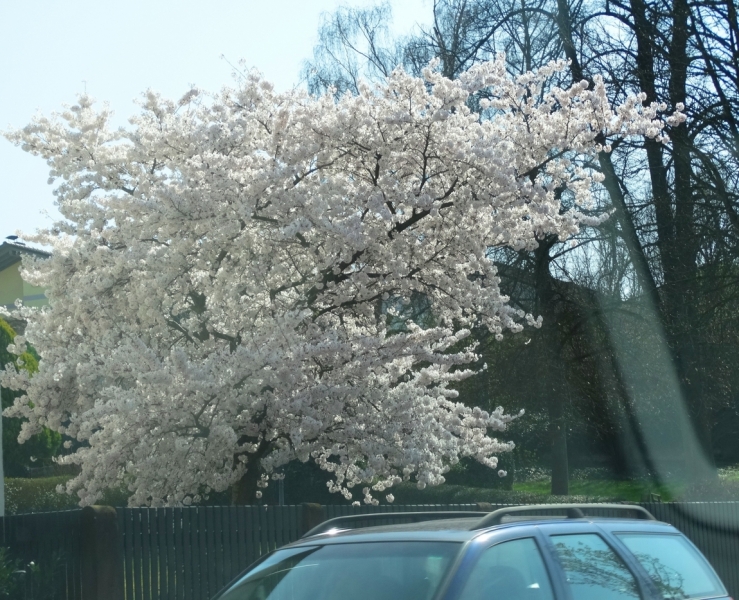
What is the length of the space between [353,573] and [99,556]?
4.64 m

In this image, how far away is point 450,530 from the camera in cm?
432

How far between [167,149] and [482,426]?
231 inches

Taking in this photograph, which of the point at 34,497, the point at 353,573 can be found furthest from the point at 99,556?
the point at 34,497

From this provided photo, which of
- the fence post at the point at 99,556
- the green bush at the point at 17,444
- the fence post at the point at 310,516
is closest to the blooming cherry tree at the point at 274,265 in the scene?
the fence post at the point at 310,516

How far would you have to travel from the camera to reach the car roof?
423cm

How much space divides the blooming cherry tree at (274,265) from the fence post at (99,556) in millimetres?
2260

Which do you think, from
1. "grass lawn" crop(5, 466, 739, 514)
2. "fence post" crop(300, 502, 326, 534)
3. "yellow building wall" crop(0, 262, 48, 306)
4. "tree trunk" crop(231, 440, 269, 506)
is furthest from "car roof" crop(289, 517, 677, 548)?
"yellow building wall" crop(0, 262, 48, 306)

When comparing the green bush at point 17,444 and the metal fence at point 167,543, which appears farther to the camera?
the green bush at point 17,444

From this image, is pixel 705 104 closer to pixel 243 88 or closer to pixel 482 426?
pixel 482 426

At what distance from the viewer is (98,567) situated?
26.8 feet

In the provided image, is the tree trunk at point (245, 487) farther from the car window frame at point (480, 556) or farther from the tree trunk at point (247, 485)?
the car window frame at point (480, 556)

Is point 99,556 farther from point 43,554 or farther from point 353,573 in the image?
point 353,573

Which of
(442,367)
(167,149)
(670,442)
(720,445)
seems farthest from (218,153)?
(720,445)

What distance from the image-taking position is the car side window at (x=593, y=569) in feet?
14.6
